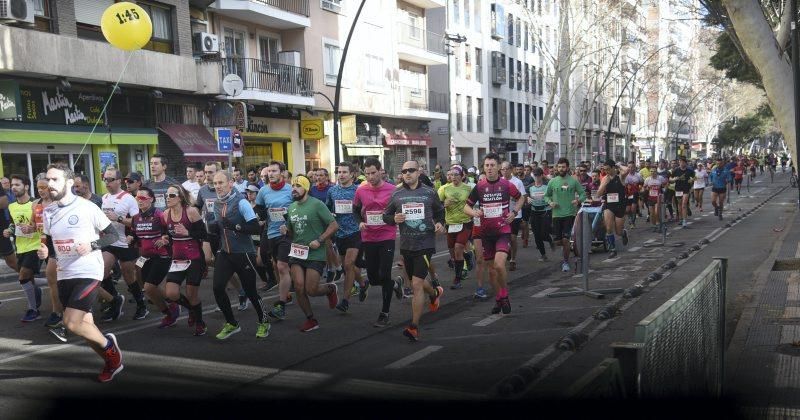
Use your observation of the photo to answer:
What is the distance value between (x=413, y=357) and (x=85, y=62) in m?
15.4

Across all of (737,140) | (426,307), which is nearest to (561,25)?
(426,307)

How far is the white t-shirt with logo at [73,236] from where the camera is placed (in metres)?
6.21

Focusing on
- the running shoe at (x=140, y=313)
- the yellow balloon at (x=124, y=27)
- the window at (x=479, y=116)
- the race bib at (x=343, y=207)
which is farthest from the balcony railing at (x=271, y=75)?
A: the window at (x=479, y=116)

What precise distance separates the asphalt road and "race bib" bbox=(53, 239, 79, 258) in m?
1.04

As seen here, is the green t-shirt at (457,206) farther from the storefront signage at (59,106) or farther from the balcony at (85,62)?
the balcony at (85,62)

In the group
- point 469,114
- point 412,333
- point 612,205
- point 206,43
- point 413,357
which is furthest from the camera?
point 469,114

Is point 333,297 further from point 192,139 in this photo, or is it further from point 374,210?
point 192,139

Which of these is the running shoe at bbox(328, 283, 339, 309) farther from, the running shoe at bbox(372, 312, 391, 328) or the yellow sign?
the yellow sign

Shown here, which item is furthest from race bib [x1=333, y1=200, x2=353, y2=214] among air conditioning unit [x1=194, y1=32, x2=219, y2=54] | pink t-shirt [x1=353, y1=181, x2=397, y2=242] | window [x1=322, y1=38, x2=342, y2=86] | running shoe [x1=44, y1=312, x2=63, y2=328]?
window [x1=322, y1=38, x2=342, y2=86]

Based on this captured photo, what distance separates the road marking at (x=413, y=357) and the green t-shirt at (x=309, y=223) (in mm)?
1818

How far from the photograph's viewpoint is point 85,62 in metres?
18.9

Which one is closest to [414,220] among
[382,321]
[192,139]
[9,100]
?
[382,321]

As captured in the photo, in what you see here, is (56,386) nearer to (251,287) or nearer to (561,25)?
(251,287)

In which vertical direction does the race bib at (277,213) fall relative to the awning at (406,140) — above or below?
below
